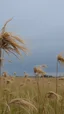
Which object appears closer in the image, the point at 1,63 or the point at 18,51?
the point at 18,51

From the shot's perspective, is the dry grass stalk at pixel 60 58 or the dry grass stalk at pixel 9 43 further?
the dry grass stalk at pixel 60 58

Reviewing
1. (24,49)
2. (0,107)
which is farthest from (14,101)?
(0,107)

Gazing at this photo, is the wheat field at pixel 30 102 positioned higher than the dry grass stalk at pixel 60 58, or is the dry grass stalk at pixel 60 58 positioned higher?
the dry grass stalk at pixel 60 58

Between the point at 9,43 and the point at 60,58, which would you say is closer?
the point at 9,43

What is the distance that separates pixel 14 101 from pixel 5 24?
1.03 metres

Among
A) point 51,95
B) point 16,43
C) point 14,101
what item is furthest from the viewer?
point 51,95

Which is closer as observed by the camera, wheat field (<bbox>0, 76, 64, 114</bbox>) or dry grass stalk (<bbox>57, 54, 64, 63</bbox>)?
wheat field (<bbox>0, 76, 64, 114</bbox>)

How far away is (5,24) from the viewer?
3492 millimetres

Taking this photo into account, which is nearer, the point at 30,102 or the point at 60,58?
the point at 30,102

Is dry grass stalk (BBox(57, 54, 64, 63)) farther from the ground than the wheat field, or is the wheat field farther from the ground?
dry grass stalk (BBox(57, 54, 64, 63))

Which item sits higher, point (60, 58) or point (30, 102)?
point (60, 58)

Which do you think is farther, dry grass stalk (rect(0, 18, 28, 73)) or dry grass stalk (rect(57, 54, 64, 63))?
dry grass stalk (rect(57, 54, 64, 63))

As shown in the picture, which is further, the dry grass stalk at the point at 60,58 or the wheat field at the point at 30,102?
the dry grass stalk at the point at 60,58

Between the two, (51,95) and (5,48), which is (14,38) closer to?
(5,48)
